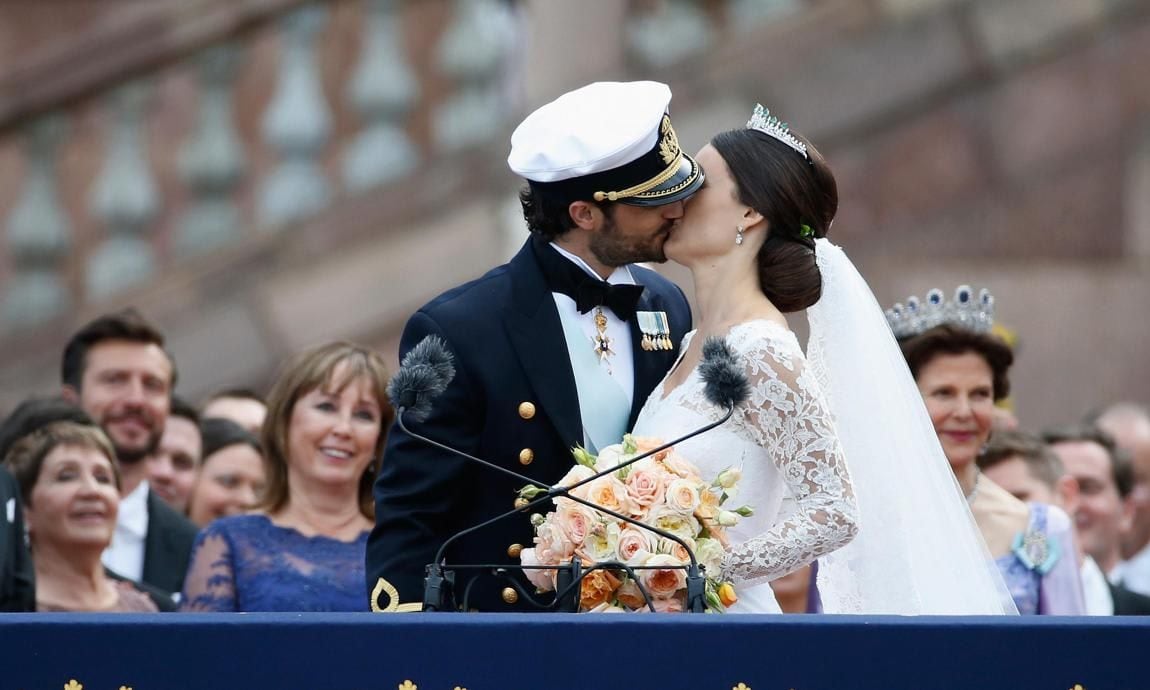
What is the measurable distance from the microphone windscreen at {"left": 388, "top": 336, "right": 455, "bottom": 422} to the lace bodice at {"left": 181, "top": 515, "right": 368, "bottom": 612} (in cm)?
188

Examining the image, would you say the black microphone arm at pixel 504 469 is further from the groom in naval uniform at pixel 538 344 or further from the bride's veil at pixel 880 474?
the bride's veil at pixel 880 474

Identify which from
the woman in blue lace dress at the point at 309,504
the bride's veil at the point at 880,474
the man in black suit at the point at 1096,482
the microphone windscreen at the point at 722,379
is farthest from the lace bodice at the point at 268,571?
the man in black suit at the point at 1096,482

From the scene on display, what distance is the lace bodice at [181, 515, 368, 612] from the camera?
6.15 m

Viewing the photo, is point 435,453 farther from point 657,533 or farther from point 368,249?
point 368,249

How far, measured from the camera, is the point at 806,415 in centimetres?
461

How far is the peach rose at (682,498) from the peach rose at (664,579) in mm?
95

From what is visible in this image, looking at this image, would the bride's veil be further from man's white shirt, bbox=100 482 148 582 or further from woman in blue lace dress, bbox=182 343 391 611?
man's white shirt, bbox=100 482 148 582

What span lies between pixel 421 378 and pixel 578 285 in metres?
0.76

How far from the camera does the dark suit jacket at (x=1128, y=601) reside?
6.68m

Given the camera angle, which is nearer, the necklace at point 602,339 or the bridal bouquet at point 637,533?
the bridal bouquet at point 637,533
